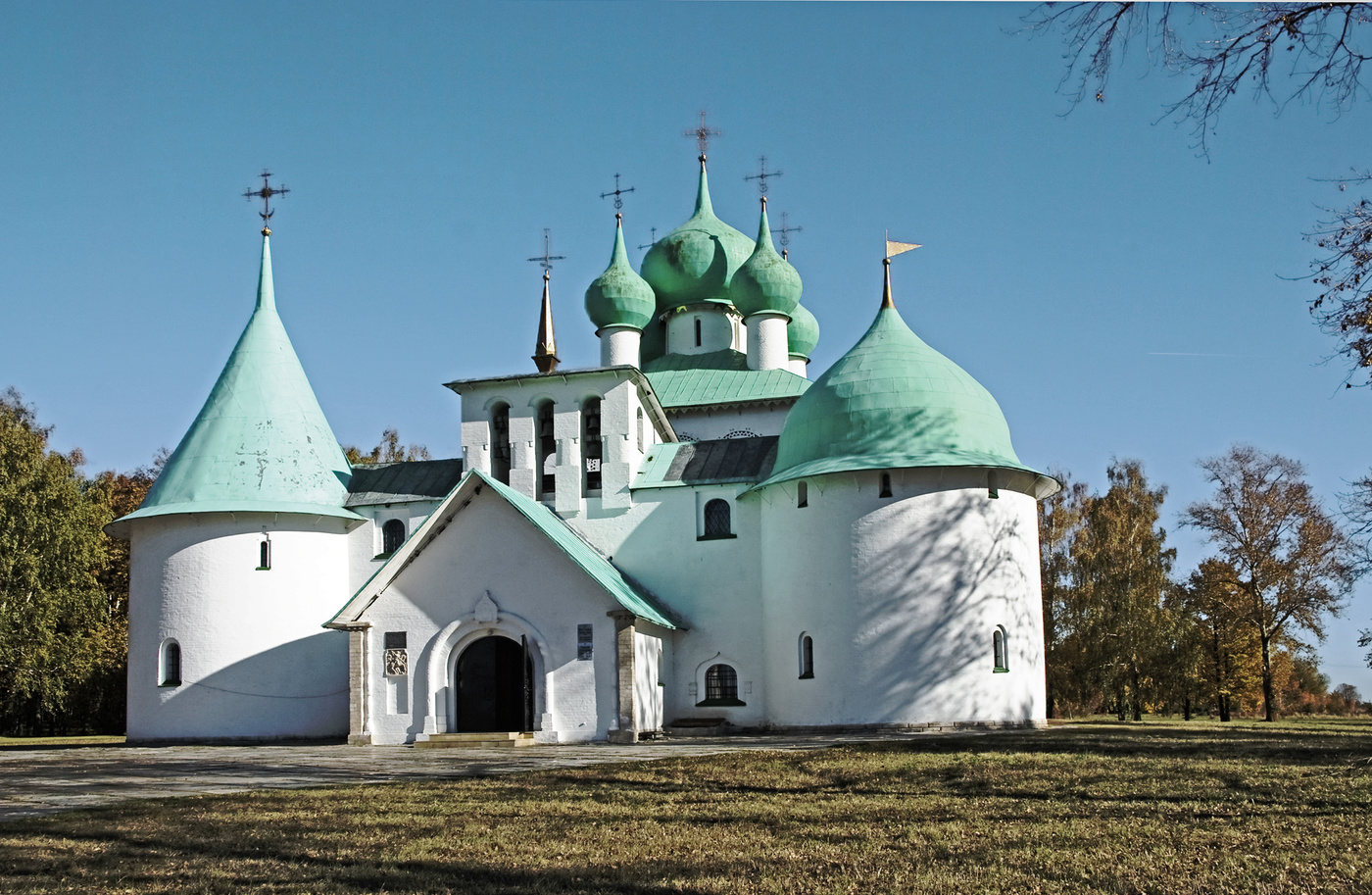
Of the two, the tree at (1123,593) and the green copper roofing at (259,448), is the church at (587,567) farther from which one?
the tree at (1123,593)

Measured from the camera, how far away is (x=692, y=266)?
37.4 meters

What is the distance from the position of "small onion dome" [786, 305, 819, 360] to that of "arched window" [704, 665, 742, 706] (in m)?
14.3

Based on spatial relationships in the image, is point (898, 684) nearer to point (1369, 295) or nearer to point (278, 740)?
point (278, 740)

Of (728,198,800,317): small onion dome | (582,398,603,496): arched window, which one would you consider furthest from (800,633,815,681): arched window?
(728,198,800,317): small onion dome

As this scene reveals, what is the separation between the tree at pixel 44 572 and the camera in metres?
35.5

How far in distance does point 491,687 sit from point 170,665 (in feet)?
23.4

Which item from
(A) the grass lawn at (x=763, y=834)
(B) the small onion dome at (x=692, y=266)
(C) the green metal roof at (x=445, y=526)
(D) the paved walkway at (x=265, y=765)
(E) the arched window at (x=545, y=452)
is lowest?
(D) the paved walkway at (x=265, y=765)

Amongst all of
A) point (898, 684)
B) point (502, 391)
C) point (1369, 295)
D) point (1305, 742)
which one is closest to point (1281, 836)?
point (1369, 295)

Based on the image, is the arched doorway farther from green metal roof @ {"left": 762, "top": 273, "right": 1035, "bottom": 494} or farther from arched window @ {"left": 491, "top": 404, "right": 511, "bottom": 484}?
green metal roof @ {"left": 762, "top": 273, "right": 1035, "bottom": 494}

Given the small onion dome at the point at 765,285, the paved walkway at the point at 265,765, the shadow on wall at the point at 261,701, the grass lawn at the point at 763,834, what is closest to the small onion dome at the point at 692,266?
the small onion dome at the point at 765,285

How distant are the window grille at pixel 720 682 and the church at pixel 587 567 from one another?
0.07 metres

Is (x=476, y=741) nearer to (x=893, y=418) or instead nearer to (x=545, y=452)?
(x=545, y=452)

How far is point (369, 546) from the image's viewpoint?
2927 centimetres

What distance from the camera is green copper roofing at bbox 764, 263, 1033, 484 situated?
2503cm
